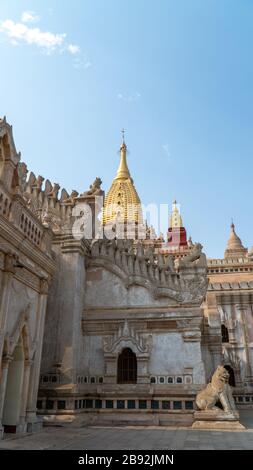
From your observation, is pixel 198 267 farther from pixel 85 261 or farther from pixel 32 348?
pixel 32 348

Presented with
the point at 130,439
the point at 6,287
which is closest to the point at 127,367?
the point at 130,439

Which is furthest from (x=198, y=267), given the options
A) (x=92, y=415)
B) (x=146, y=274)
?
(x=92, y=415)

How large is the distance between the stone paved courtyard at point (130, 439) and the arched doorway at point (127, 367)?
7.96 feet

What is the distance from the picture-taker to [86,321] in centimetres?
1675

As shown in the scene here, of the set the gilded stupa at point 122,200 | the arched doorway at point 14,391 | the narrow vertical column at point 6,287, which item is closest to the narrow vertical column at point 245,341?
the arched doorway at point 14,391

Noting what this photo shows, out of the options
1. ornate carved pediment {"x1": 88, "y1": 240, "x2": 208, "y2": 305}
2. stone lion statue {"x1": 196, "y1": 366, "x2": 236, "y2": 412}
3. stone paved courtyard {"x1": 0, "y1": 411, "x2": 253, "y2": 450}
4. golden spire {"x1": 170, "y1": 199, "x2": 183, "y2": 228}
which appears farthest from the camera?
golden spire {"x1": 170, "y1": 199, "x2": 183, "y2": 228}

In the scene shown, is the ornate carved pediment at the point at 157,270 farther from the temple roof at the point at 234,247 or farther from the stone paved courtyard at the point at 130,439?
the temple roof at the point at 234,247

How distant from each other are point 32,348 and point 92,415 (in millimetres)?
4435

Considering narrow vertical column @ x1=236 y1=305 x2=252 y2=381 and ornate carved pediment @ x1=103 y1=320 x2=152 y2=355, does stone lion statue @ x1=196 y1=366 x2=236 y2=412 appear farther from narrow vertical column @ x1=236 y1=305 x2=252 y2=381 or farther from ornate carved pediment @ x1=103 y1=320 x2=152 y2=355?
narrow vertical column @ x1=236 y1=305 x2=252 y2=381

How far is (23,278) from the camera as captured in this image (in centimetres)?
1227

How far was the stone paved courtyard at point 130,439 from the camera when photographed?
977 cm

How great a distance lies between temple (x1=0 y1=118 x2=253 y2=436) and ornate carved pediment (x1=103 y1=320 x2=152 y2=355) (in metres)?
0.04

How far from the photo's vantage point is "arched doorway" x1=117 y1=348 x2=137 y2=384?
15.9m

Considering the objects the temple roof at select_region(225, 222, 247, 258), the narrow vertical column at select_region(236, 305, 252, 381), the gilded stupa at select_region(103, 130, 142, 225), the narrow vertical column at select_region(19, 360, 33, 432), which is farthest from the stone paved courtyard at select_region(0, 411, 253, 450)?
the gilded stupa at select_region(103, 130, 142, 225)
